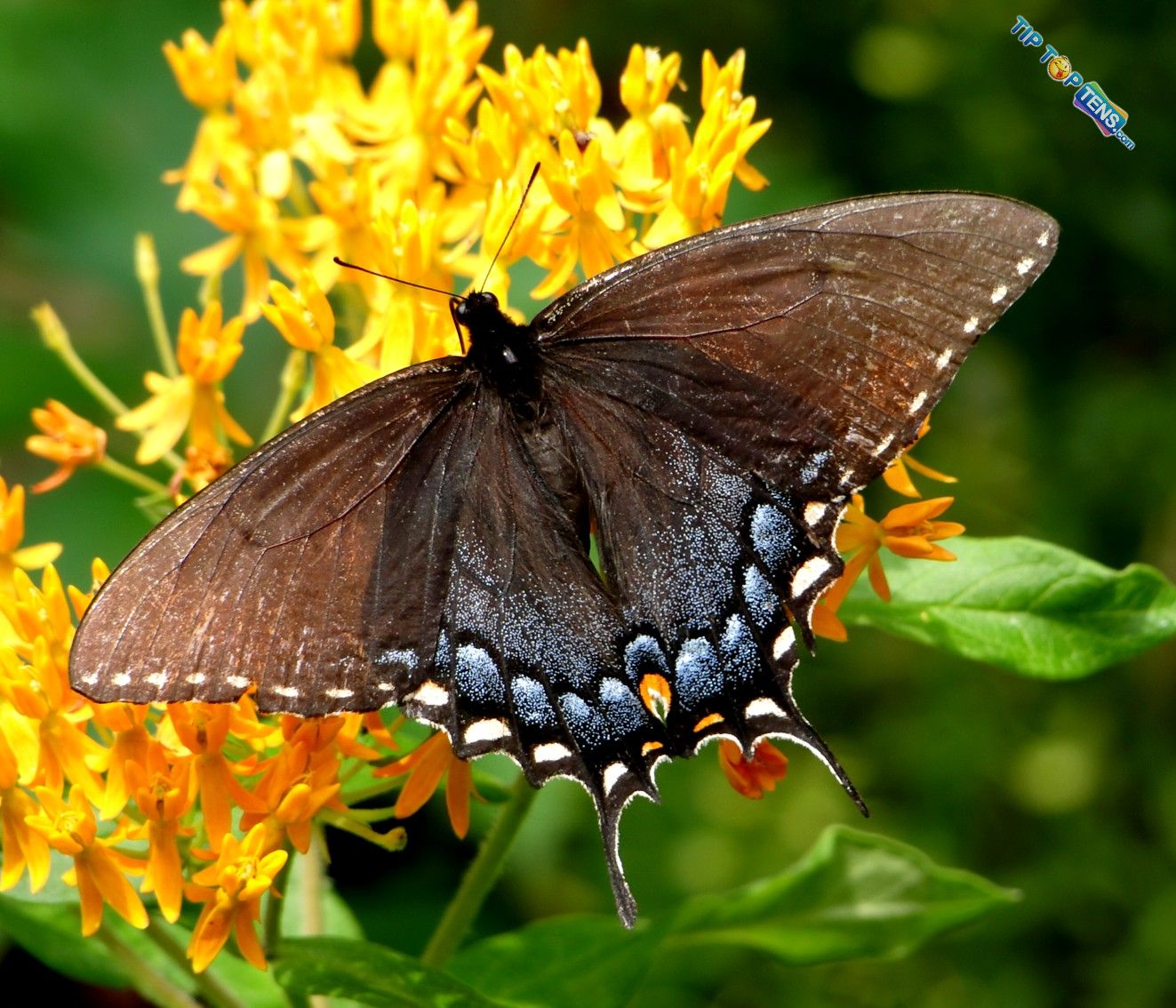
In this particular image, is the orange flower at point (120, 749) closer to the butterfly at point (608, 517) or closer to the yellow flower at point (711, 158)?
the butterfly at point (608, 517)

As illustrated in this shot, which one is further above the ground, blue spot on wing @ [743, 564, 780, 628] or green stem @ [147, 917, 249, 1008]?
blue spot on wing @ [743, 564, 780, 628]

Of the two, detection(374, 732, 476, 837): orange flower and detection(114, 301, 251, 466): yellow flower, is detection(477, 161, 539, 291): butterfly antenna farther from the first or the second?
detection(374, 732, 476, 837): orange flower

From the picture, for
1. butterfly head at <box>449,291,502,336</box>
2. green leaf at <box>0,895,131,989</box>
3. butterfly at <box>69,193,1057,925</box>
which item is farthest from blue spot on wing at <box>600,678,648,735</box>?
green leaf at <box>0,895,131,989</box>

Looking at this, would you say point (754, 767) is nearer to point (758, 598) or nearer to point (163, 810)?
point (758, 598)

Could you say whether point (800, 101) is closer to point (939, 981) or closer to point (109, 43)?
point (109, 43)

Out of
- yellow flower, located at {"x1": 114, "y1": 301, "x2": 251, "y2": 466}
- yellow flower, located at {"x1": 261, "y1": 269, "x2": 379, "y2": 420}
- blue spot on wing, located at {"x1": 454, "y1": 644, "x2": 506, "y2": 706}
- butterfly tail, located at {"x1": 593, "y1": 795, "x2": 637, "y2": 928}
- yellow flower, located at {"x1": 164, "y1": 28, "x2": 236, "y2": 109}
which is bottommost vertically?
butterfly tail, located at {"x1": 593, "y1": 795, "x2": 637, "y2": 928}

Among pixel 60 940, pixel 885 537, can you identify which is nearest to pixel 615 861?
pixel 885 537

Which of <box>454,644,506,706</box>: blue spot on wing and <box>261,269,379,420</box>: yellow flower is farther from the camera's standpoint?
<box>261,269,379,420</box>: yellow flower

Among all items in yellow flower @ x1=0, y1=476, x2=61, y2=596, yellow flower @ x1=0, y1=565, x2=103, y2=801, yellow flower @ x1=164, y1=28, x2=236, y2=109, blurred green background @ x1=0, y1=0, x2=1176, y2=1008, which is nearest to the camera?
yellow flower @ x1=0, y1=565, x2=103, y2=801
